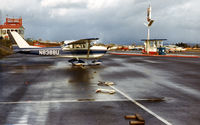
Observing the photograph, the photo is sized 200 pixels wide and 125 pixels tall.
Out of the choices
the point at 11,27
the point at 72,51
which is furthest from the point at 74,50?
the point at 11,27

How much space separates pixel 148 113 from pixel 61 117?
9.70ft

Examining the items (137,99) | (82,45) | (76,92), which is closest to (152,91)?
(137,99)

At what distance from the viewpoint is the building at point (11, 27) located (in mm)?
87950

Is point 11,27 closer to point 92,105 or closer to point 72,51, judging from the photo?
point 72,51

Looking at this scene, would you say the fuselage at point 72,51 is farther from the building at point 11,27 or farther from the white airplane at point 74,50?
the building at point 11,27

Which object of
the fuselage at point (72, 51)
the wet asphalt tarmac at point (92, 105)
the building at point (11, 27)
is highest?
the building at point (11, 27)

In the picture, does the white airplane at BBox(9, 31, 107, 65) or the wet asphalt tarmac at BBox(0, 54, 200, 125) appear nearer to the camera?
the wet asphalt tarmac at BBox(0, 54, 200, 125)

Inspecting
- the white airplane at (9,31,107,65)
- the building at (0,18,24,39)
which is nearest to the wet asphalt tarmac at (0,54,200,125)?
the white airplane at (9,31,107,65)

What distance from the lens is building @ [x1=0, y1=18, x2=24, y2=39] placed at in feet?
289

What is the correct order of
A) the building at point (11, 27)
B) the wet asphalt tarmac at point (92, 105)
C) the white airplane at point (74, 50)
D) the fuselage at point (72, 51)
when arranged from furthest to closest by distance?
the building at point (11, 27)
the fuselage at point (72, 51)
the white airplane at point (74, 50)
the wet asphalt tarmac at point (92, 105)

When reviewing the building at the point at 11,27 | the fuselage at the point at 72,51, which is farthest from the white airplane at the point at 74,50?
the building at the point at 11,27

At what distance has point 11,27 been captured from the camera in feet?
291

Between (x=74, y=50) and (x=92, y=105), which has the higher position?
(x=74, y=50)

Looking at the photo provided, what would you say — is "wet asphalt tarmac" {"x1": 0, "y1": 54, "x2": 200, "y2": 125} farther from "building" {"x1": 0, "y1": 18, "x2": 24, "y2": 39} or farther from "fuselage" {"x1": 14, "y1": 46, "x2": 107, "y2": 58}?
"building" {"x1": 0, "y1": 18, "x2": 24, "y2": 39}
